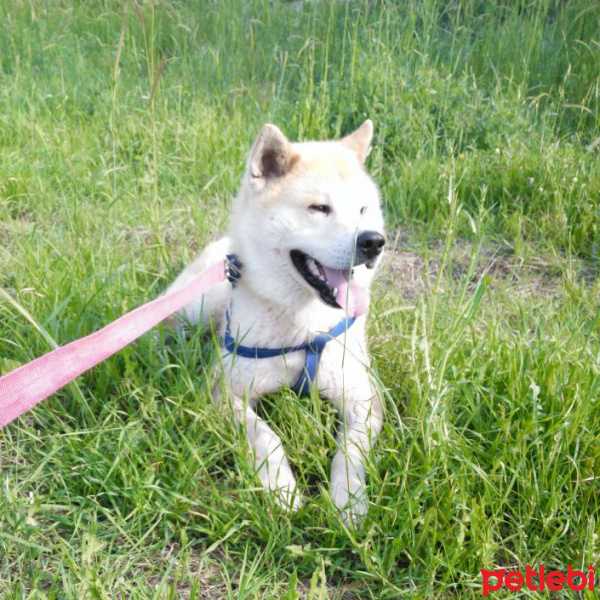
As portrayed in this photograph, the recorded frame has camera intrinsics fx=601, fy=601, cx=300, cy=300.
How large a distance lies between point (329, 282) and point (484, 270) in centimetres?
127

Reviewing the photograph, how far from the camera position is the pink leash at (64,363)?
141cm

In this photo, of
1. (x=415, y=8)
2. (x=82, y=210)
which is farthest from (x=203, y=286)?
(x=415, y=8)

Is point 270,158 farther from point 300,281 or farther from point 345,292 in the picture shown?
point 345,292

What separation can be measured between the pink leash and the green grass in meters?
0.15

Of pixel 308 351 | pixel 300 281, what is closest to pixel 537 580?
pixel 308 351

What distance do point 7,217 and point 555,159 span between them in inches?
126

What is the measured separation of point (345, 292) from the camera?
2.09 meters

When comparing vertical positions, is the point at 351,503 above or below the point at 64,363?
below

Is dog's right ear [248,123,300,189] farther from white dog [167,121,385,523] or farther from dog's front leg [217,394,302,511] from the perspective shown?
dog's front leg [217,394,302,511]

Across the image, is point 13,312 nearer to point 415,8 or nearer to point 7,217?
point 7,217

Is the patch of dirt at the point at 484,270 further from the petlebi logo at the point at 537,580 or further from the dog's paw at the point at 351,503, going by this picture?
the petlebi logo at the point at 537,580

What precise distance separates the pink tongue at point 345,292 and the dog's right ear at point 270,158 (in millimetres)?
448

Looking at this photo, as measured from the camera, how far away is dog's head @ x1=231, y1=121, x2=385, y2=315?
2049 millimetres

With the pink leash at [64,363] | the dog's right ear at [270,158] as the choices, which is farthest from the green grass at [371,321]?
the dog's right ear at [270,158]
